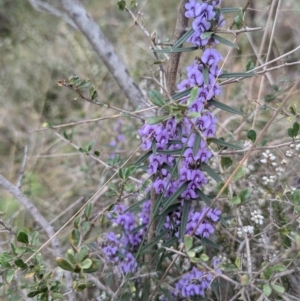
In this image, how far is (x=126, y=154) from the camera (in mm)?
1827

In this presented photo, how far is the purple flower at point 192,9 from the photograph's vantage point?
33.7 inches

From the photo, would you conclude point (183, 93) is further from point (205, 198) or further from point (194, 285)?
point (194, 285)

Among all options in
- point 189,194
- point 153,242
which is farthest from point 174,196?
point 153,242

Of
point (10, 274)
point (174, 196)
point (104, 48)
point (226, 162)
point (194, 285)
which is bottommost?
point (10, 274)

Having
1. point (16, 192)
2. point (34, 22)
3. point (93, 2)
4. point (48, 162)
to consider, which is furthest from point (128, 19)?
point (16, 192)

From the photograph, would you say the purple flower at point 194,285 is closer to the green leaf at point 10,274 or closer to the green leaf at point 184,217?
the green leaf at point 184,217

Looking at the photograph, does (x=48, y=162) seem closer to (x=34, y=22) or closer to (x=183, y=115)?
(x=34, y=22)

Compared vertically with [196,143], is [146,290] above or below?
below

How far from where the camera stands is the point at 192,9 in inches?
34.2

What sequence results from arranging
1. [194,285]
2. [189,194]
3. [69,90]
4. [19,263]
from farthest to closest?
[69,90] < [194,285] < [189,194] < [19,263]

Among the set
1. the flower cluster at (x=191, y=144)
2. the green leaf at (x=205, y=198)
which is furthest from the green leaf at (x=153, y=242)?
the green leaf at (x=205, y=198)

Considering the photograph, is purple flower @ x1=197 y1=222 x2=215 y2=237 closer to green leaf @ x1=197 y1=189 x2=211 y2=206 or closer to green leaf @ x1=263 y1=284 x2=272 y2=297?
green leaf @ x1=197 y1=189 x2=211 y2=206

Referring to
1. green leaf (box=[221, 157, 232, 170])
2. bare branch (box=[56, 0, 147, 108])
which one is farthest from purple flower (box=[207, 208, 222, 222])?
bare branch (box=[56, 0, 147, 108])

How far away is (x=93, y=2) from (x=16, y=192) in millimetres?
2034
